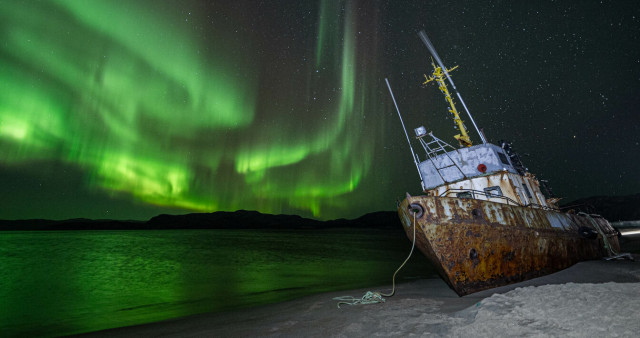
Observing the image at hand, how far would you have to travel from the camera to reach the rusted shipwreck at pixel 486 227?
7895 millimetres

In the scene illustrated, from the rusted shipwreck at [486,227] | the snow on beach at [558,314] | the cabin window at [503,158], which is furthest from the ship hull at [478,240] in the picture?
the cabin window at [503,158]

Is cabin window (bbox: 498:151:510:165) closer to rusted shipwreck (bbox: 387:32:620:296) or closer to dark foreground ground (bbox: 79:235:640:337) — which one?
rusted shipwreck (bbox: 387:32:620:296)

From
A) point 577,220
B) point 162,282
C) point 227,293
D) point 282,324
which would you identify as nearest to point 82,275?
point 162,282

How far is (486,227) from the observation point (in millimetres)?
8109

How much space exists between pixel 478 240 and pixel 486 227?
0.47 meters

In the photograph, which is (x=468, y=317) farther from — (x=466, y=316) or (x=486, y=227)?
(x=486, y=227)

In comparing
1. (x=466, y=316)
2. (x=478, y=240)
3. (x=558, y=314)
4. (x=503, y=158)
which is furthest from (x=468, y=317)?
(x=503, y=158)

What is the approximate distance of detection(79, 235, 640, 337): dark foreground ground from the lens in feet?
13.3

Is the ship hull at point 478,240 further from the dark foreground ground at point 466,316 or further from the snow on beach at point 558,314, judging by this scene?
the snow on beach at point 558,314

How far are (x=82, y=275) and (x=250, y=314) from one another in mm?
20477

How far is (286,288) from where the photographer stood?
14.3 m

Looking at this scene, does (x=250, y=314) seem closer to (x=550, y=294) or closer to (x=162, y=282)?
(x=550, y=294)

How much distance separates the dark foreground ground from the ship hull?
39cm

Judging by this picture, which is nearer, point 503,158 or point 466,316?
point 466,316
